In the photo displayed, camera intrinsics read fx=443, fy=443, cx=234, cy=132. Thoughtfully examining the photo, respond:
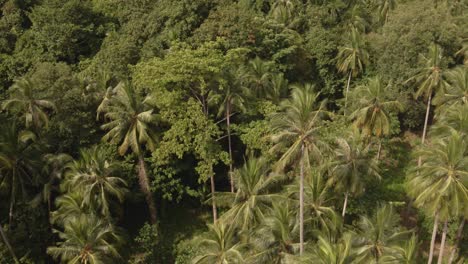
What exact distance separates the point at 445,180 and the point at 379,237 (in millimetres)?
4486

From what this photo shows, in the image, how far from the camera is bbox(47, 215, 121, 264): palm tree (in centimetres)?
2391

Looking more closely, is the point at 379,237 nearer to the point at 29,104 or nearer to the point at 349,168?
the point at 349,168

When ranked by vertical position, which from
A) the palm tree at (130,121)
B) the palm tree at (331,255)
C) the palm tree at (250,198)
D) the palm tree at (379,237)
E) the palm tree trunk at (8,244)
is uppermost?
the palm tree at (130,121)

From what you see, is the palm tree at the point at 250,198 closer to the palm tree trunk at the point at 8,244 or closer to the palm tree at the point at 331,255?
the palm tree at the point at 331,255

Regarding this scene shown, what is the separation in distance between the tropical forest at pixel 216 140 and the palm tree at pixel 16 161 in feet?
0.32

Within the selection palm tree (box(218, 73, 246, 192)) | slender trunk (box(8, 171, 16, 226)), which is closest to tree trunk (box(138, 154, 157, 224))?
palm tree (box(218, 73, 246, 192))

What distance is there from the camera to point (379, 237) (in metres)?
23.2

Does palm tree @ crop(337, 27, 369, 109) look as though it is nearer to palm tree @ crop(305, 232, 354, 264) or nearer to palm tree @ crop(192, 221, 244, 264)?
palm tree @ crop(192, 221, 244, 264)

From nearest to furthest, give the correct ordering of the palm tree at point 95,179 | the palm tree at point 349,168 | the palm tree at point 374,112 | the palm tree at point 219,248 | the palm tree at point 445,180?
1. the palm tree at point 219,248
2. the palm tree at point 445,180
3. the palm tree at point 95,179
4. the palm tree at point 349,168
5. the palm tree at point 374,112

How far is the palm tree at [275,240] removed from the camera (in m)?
22.5

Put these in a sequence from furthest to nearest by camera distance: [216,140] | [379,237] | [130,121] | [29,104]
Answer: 1. [216,140]
2. [29,104]
3. [130,121]
4. [379,237]

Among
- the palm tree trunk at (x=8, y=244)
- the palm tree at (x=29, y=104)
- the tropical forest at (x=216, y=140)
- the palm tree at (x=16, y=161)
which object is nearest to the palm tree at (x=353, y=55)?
the tropical forest at (x=216, y=140)

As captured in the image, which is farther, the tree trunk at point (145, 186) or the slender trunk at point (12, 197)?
the tree trunk at point (145, 186)

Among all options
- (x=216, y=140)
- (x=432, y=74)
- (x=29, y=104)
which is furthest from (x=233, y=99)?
(x=432, y=74)
